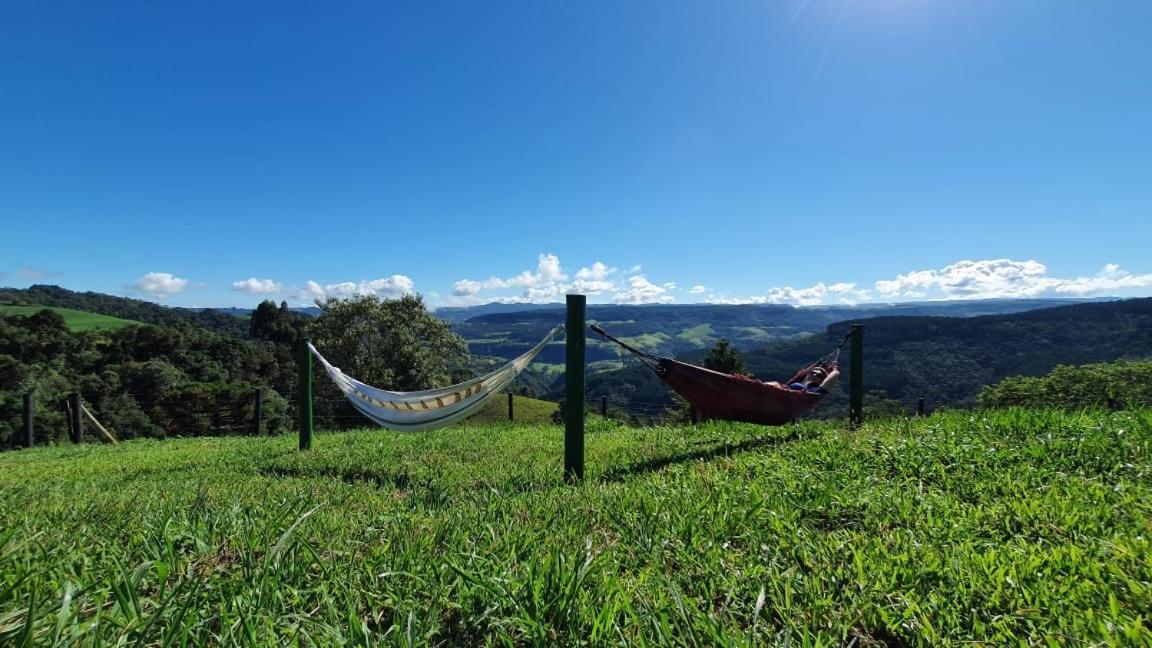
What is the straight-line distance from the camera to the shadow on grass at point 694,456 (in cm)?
328

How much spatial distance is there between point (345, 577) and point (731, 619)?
0.98m

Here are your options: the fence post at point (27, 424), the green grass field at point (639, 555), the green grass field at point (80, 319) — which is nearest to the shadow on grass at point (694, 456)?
the green grass field at point (639, 555)

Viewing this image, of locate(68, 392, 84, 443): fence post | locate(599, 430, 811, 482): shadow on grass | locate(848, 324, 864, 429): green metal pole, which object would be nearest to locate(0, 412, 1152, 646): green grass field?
locate(599, 430, 811, 482): shadow on grass

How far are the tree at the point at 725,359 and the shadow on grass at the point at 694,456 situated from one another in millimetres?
24335

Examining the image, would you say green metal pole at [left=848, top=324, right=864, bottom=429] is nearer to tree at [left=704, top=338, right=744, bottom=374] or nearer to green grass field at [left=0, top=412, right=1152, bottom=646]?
green grass field at [left=0, top=412, right=1152, bottom=646]

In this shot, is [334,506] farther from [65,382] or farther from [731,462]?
[65,382]

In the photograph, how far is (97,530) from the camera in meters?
1.58

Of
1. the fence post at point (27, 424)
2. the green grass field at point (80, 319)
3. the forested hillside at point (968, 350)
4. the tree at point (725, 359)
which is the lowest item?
the forested hillside at point (968, 350)

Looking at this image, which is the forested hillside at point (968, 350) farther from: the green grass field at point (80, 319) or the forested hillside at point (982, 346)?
the green grass field at point (80, 319)

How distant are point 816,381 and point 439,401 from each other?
13.1 feet

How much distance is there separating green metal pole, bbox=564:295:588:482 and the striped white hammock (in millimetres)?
698

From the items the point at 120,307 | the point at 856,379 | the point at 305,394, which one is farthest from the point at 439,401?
the point at 120,307

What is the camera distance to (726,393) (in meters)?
4.00

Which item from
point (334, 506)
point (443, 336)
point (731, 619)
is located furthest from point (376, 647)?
point (443, 336)
